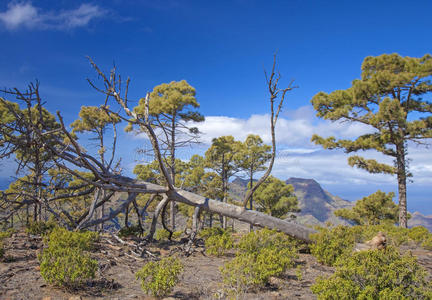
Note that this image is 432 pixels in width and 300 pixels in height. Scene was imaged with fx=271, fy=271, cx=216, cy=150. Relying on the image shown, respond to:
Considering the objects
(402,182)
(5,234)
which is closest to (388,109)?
(402,182)

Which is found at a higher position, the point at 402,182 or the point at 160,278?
the point at 402,182

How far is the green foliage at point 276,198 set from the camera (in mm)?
28109

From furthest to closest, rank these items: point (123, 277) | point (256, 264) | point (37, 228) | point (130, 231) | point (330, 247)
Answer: point (130, 231) < point (37, 228) < point (330, 247) < point (123, 277) < point (256, 264)

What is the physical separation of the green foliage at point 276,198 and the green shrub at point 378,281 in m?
25.2

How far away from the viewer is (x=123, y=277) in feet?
14.6

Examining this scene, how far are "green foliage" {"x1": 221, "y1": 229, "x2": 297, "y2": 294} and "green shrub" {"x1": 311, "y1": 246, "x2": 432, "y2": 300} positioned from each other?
0.97 metres

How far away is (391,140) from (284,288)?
12.7 metres

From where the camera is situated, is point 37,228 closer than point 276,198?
Yes

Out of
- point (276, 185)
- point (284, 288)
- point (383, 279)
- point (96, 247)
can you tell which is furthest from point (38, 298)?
point (276, 185)

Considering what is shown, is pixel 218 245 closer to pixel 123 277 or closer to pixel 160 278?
pixel 123 277

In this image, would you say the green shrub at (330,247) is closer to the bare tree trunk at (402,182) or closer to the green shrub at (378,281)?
the green shrub at (378,281)

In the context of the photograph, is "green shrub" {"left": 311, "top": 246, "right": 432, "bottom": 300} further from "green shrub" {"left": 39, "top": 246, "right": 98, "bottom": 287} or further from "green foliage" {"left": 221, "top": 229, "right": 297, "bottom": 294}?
"green shrub" {"left": 39, "top": 246, "right": 98, "bottom": 287}

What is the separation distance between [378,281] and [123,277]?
3.69 metres

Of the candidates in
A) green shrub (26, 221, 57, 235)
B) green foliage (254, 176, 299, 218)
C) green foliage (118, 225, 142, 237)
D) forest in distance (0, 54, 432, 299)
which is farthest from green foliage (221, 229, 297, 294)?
green foliage (254, 176, 299, 218)
